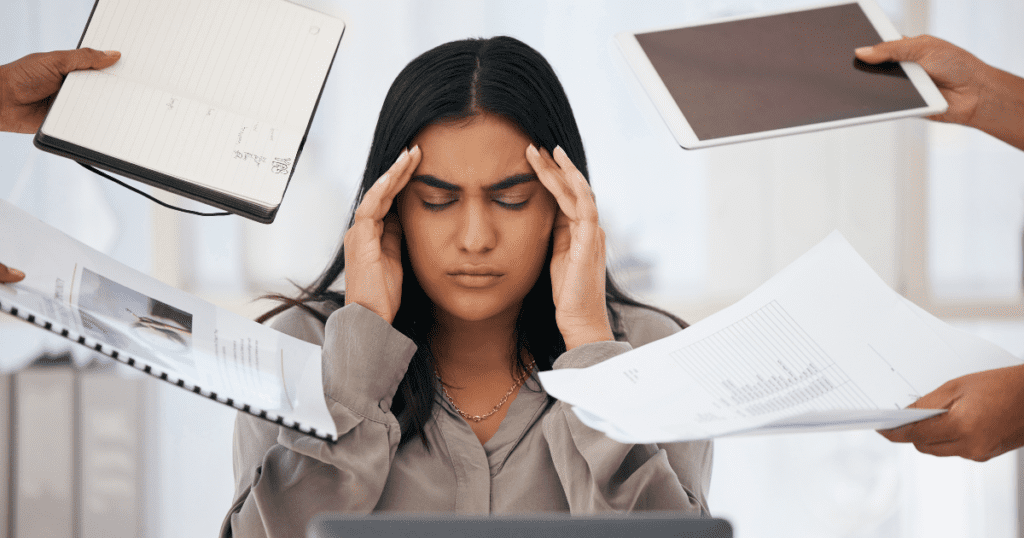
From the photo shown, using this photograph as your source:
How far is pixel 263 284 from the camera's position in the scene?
2.04 metres

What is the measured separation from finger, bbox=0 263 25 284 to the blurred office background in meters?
1.36

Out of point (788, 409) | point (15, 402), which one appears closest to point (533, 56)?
point (788, 409)

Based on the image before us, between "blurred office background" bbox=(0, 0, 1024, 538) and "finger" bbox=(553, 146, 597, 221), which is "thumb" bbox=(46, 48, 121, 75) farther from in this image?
"blurred office background" bbox=(0, 0, 1024, 538)

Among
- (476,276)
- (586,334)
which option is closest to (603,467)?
(586,334)

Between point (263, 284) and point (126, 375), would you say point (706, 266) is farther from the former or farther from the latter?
point (126, 375)

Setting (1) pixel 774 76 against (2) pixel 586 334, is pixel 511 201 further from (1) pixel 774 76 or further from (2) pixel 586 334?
(1) pixel 774 76

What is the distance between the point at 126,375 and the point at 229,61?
1.46 metres

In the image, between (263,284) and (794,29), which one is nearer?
(794,29)

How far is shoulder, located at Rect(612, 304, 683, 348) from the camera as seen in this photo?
1117mm

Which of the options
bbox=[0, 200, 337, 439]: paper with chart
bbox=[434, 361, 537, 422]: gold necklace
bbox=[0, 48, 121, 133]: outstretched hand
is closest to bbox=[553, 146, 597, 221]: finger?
bbox=[434, 361, 537, 422]: gold necklace

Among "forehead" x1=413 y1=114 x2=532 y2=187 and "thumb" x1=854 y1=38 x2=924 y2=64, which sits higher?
"thumb" x1=854 y1=38 x2=924 y2=64

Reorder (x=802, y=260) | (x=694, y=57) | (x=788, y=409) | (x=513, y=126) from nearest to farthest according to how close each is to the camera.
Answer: (x=788, y=409) < (x=802, y=260) < (x=694, y=57) < (x=513, y=126)

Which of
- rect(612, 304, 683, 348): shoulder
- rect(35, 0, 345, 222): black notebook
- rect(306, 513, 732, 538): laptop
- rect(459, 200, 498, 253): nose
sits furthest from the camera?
rect(612, 304, 683, 348): shoulder

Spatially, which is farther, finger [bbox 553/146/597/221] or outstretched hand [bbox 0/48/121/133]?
finger [bbox 553/146/597/221]
